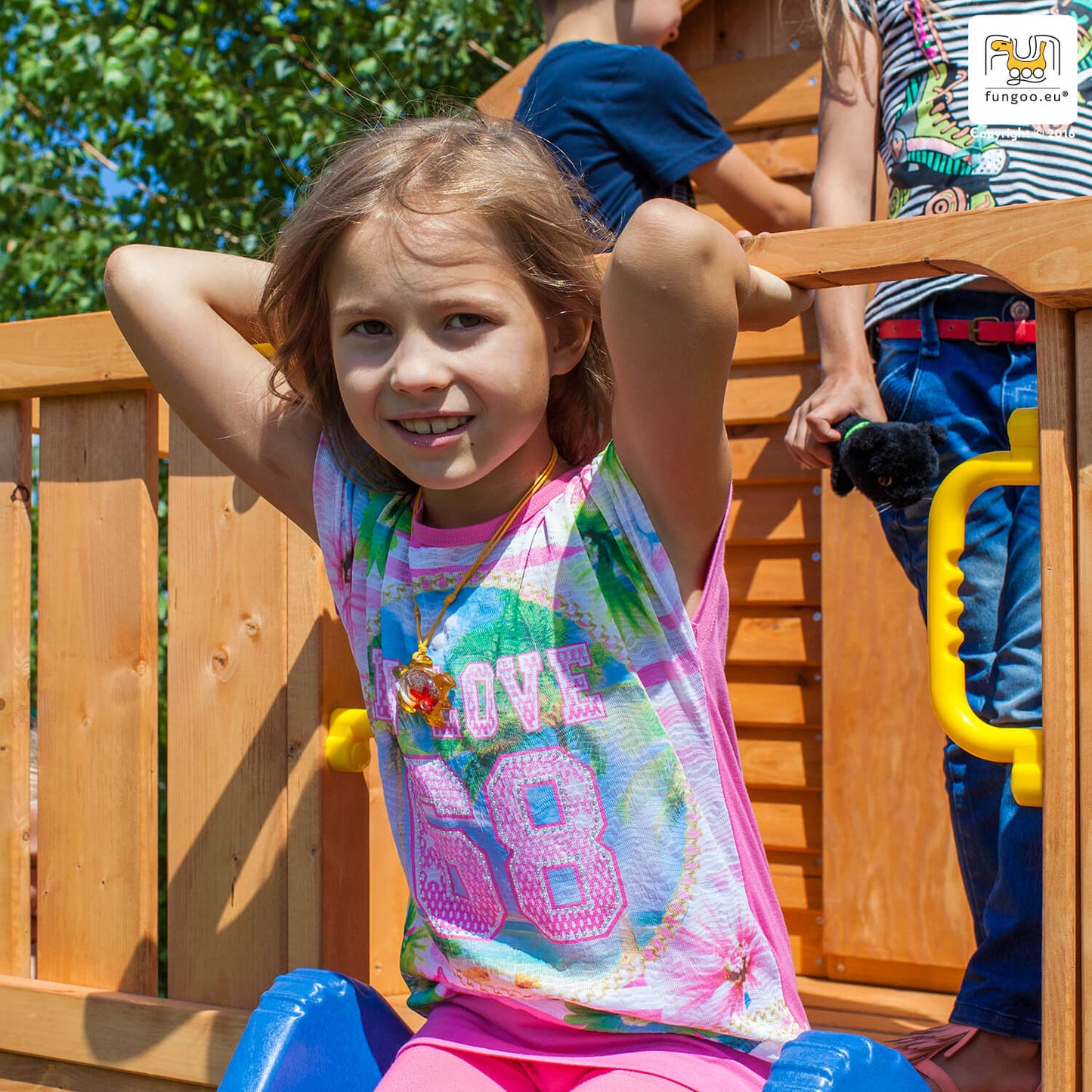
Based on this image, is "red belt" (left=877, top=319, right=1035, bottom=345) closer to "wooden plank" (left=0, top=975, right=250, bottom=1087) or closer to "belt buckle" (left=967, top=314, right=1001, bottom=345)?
"belt buckle" (left=967, top=314, right=1001, bottom=345)

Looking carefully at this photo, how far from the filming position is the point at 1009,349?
183cm

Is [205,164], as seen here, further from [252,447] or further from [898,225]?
[898,225]

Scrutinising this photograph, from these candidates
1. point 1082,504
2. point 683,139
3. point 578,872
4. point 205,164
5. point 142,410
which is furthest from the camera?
point 205,164

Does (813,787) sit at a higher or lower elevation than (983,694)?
lower

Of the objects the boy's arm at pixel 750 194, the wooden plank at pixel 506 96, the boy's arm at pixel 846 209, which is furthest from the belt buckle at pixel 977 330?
the wooden plank at pixel 506 96

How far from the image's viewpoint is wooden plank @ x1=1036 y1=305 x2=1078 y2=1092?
125cm

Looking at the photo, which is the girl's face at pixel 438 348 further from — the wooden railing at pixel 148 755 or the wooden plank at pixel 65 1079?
the wooden plank at pixel 65 1079

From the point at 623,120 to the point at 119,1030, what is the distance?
1.65m

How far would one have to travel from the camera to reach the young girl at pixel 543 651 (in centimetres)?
134

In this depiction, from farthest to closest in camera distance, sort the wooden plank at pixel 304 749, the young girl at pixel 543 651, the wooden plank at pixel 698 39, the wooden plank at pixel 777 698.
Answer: the wooden plank at pixel 698 39 → the wooden plank at pixel 777 698 → the wooden plank at pixel 304 749 → the young girl at pixel 543 651

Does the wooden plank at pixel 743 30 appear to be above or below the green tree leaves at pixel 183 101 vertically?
below

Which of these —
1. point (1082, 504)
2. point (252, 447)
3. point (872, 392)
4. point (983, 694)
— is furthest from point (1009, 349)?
point (252, 447)

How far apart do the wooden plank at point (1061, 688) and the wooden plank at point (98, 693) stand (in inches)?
53.5

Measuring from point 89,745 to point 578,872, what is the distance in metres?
1.07
